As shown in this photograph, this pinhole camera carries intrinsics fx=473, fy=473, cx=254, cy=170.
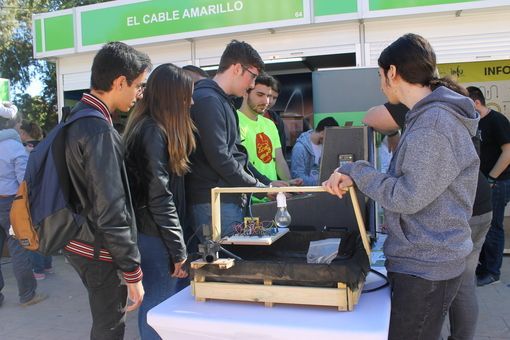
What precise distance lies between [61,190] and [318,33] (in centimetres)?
413

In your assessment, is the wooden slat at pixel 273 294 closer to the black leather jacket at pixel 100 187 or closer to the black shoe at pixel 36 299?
the black leather jacket at pixel 100 187

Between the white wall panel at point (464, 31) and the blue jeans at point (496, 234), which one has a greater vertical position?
the white wall panel at point (464, 31)

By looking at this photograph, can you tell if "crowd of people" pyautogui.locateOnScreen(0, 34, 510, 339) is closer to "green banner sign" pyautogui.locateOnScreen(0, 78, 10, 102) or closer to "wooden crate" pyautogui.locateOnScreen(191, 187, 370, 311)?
"wooden crate" pyautogui.locateOnScreen(191, 187, 370, 311)

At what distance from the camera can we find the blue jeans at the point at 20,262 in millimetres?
4090

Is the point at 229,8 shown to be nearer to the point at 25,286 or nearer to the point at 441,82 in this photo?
the point at 25,286

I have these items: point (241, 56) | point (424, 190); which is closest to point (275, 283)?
point (424, 190)

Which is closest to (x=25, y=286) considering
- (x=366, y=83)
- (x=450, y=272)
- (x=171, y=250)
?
(x=171, y=250)

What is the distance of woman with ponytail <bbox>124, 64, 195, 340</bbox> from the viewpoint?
2.01m

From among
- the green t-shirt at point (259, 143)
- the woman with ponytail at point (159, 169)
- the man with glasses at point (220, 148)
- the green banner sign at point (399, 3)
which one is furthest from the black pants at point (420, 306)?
the green banner sign at point (399, 3)

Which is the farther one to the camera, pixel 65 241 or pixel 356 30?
pixel 356 30

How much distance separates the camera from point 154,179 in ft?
6.54

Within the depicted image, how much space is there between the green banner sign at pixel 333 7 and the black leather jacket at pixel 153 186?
3424 millimetres

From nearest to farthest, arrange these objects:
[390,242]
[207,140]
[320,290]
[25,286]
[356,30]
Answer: [320,290]
[390,242]
[207,140]
[25,286]
[356,30]

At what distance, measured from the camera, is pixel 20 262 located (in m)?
4.09
